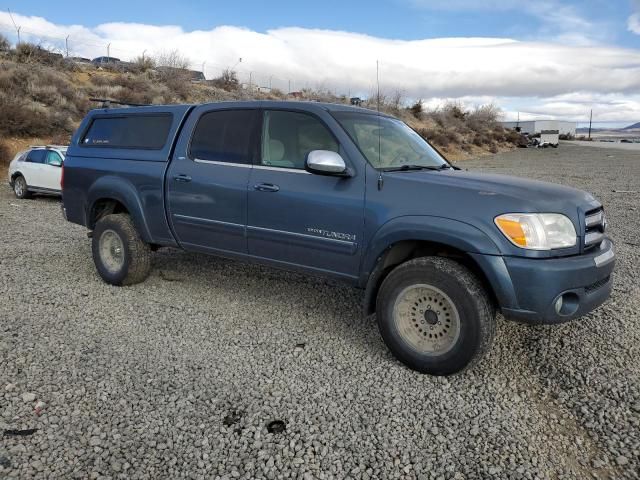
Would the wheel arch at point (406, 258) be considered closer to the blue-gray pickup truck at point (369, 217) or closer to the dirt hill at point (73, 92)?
the blue-gray pickup truck at point (369, 217)

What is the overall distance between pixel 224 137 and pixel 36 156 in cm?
1072

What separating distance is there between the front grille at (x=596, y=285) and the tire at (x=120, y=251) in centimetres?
425

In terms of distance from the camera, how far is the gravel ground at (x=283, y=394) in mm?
2854

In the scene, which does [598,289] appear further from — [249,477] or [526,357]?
[249,477]

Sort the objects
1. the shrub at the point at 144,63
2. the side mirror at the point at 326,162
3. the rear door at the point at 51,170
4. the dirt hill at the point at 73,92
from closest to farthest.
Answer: the side mirror at the point at 326,162, the rear door at the point at 51,170, the dirt hill at the point at 73,92, the shrub at the point at 144,63

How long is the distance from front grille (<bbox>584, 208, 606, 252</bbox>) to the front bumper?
0.43 feet

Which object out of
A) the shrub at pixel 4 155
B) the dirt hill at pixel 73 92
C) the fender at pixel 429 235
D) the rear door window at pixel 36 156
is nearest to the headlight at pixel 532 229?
the fender at pixel 429 235

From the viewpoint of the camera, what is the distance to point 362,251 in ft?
13.2

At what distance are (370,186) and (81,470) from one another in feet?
8.46

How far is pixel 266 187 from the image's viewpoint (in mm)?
4477

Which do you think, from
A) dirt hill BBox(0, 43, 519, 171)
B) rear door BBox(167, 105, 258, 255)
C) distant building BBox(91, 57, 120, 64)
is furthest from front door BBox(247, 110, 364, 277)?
distant building BBox(91, 57, 120, 64)

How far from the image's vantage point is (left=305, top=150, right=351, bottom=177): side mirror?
3.95m

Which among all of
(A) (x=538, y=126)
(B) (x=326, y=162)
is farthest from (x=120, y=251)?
(A) (x=538, y=126)

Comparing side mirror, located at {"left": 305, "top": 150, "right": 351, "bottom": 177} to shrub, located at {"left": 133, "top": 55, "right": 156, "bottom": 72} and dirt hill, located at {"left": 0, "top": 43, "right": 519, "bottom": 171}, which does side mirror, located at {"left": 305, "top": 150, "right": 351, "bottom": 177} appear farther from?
shrub, located at {"left": 133, "top": 55, "right": 156, "bottom": 72}
